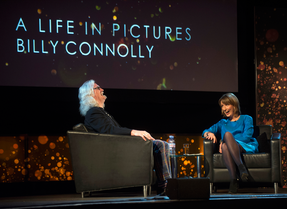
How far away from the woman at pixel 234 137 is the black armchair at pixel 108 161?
2.98 feet

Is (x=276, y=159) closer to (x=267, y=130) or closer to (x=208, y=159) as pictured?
(x=267, y=130)

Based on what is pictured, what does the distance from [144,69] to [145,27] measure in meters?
0.59

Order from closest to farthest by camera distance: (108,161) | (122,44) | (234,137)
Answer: (108,161) → (234,137) → (122,44)

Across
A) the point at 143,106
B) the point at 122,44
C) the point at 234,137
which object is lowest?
the point at 234,137

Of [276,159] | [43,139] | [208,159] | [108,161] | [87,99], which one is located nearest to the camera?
[108,161]

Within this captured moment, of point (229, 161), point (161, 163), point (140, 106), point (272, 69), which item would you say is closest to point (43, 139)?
point (140, 106)

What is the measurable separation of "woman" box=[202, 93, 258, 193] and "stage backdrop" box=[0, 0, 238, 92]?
3.56 feet

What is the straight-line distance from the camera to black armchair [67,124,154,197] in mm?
2322

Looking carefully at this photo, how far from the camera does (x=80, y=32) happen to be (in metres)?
4.08

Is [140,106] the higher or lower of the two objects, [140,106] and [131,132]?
the higher

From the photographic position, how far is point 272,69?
4.44m

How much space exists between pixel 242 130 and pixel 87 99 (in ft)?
5.56

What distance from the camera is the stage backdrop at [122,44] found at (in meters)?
3.92

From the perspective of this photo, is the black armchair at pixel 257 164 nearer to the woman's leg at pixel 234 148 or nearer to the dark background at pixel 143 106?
the woman's leg at pixel 234 148
